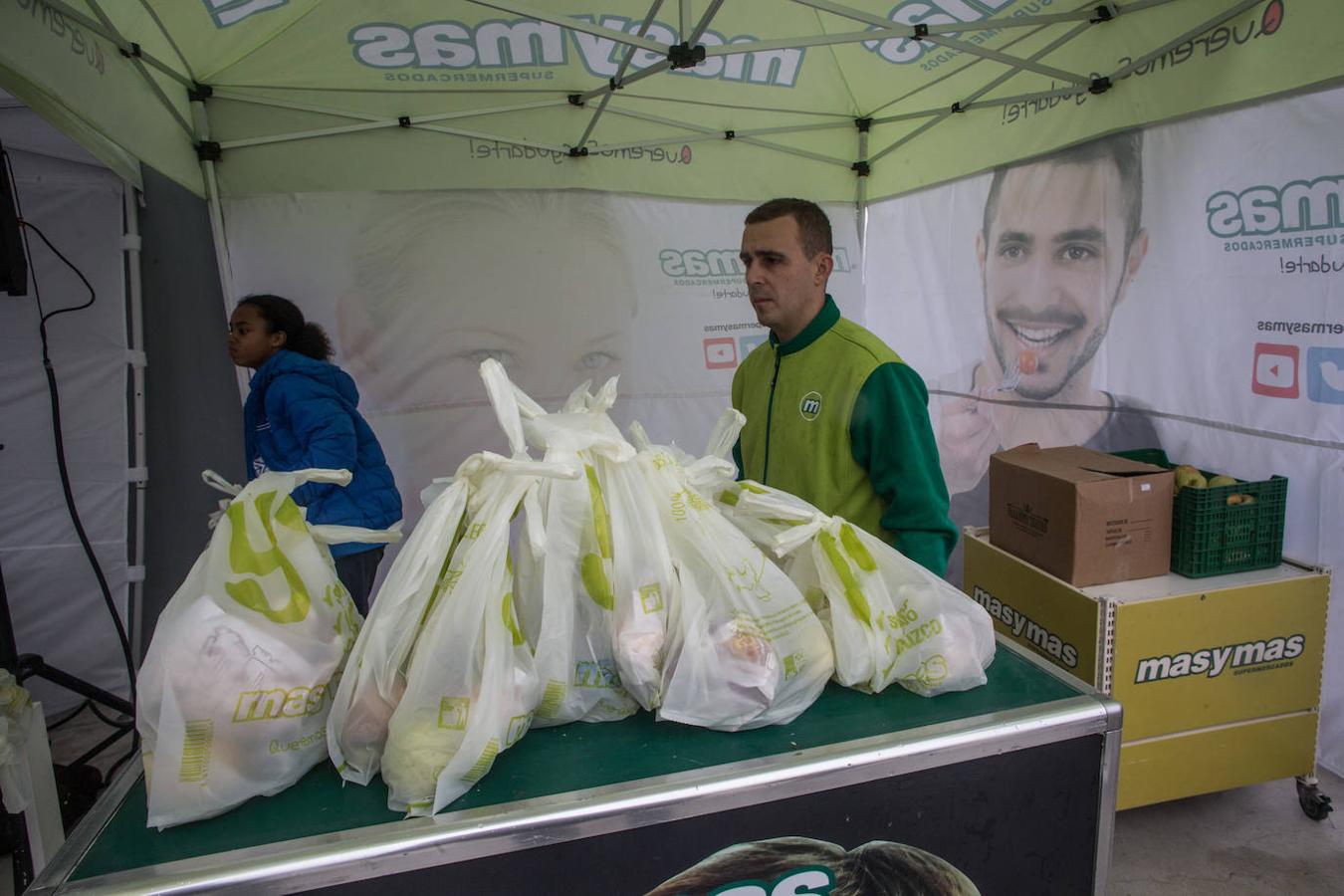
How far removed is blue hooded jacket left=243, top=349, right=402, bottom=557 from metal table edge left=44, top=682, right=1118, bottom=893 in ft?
5.56

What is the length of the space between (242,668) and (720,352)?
3.78 metres

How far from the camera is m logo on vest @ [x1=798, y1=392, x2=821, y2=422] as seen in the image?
6.35ft

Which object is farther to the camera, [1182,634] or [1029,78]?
[1029,78]

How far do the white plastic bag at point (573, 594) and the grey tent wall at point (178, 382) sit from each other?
116 inches

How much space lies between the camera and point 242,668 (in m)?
0.94

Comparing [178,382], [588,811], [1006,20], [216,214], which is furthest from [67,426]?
[1006,20]

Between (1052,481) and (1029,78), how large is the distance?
2019 mm

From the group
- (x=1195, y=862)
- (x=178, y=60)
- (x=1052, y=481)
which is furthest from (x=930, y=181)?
(x=178, y=60)

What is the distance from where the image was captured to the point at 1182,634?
2.48 meters

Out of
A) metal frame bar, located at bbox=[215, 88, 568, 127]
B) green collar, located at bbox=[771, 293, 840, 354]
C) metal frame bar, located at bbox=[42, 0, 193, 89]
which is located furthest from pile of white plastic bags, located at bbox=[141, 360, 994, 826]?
metal frame bar, located at bbox=[215, 88, 568, 127]

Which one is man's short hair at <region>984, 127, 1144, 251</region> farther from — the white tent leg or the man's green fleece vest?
the white tent leg

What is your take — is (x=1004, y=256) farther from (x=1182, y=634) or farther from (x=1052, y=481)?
(x=1182, y=634)

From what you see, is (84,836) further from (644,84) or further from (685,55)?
(644,84)

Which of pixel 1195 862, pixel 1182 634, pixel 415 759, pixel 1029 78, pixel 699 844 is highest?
pixel 1029 78
